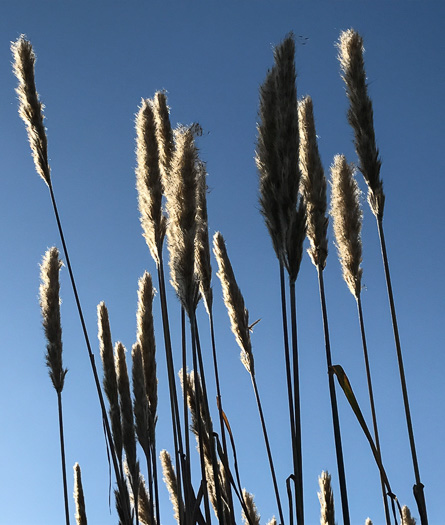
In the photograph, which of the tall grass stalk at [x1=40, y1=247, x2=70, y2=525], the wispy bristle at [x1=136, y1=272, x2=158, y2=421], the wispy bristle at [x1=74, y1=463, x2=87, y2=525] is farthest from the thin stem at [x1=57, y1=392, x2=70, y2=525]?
the wispy bristle at [x1=74, y1=463, x2=87, y2=525]

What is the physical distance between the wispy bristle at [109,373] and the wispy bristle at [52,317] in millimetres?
282

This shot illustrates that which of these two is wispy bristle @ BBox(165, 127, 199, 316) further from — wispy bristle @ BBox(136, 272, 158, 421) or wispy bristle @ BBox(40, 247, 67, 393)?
wispy bristle @ BBox(40, 247, 67, 393)

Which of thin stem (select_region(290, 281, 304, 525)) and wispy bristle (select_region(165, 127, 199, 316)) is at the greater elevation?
wispy bristle (select_region(165, 127, 199, 316))

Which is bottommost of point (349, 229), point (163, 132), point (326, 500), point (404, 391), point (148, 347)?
point (326, 500)

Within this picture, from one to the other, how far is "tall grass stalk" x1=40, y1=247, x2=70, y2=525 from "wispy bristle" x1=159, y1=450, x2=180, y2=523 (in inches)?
30.0

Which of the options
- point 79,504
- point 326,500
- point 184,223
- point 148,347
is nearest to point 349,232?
point 184,223

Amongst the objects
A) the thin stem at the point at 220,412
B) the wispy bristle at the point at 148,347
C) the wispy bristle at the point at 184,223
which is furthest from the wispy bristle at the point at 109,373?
the wispy bristle at the point at 184,223

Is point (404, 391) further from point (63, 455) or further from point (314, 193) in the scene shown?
point (63, 455)

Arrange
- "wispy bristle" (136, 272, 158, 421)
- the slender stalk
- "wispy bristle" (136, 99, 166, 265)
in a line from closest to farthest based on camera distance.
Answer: the slender stalk < "wispy bristle" (136, 99, 166, 265) < "wispy bristle" (136, 272, 158, 421)

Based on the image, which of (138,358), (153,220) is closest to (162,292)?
(153,220)

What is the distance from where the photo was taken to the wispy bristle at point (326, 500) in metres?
3.61

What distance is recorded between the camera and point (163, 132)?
353cm

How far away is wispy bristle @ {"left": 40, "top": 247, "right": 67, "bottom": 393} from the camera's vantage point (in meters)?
3.96

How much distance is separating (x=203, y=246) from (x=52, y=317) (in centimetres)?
131
